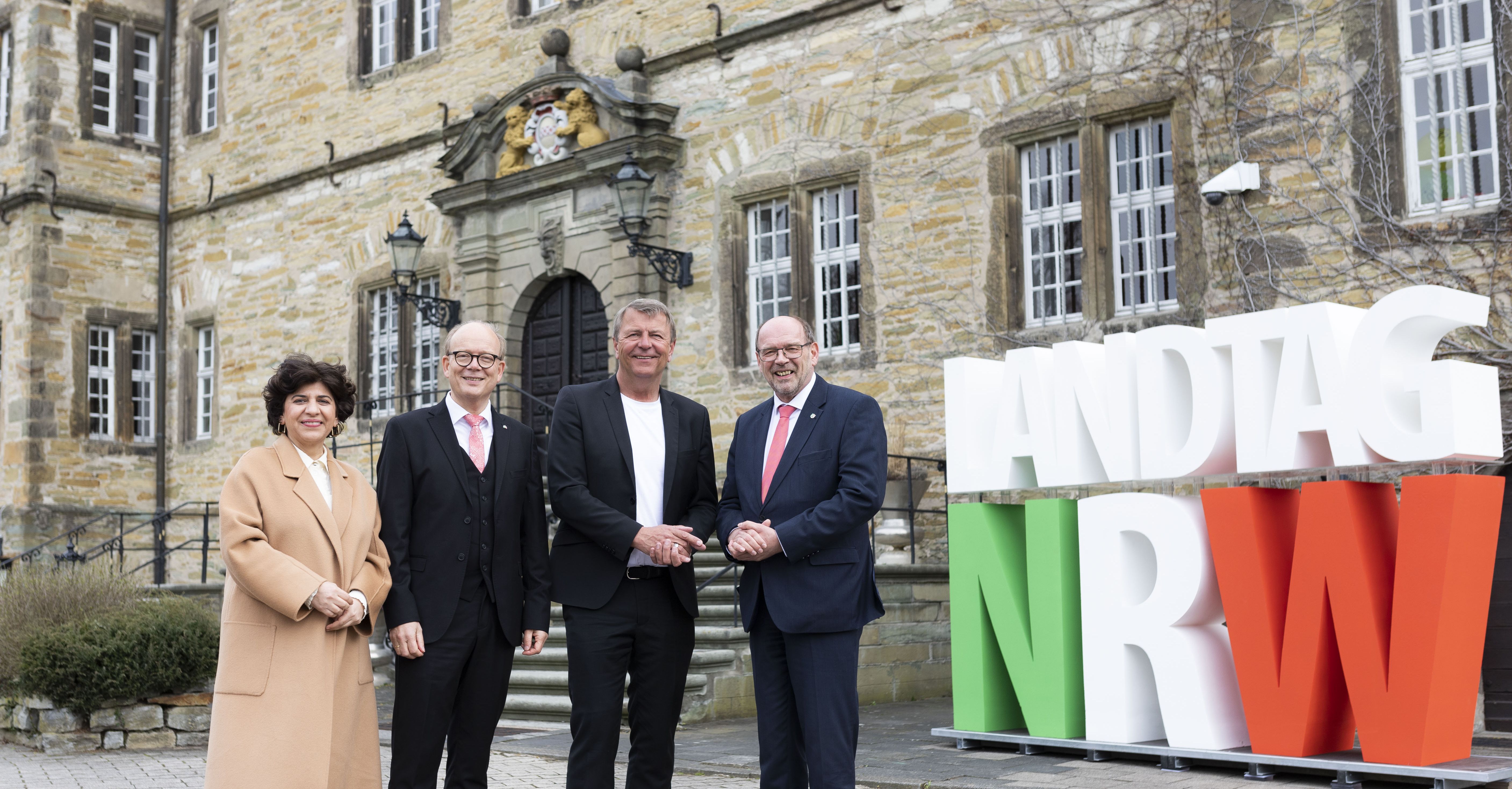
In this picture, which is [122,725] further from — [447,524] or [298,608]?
[298,608]

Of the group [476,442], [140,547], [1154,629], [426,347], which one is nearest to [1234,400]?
[1154,629]

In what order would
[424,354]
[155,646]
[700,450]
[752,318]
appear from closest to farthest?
[700,450]
[155,646]
[752,318]
[424,354]

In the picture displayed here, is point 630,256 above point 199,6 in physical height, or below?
below

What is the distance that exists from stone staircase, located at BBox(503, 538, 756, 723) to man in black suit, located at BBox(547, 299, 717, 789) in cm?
359

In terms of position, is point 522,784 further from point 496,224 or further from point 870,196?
point 496,224

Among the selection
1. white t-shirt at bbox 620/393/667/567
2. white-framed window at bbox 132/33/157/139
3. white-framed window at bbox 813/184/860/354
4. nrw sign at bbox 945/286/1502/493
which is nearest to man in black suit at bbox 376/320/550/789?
white t-shirt at bbox 620/393/667/567

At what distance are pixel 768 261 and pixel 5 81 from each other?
35.6ft

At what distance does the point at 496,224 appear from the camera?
13227mm

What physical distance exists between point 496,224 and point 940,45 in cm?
473

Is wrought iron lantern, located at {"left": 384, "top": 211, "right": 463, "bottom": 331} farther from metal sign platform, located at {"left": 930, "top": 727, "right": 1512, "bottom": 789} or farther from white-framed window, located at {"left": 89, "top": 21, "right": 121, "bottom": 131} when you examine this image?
metal sign platform, located at {"left": 930, "top": 727, "right": 1512, "bottom": 789}

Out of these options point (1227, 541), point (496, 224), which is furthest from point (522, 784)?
point (496, 224)

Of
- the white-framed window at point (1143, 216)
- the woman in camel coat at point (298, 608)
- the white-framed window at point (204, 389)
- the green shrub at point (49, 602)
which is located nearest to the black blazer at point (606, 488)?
the woman in camel coat at point (298, 608)

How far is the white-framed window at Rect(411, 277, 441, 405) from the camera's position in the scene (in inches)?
552

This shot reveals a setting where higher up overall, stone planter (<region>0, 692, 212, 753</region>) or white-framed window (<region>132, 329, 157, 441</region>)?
A: white-framed window (<region>132, 329, 157, 441</region>)
